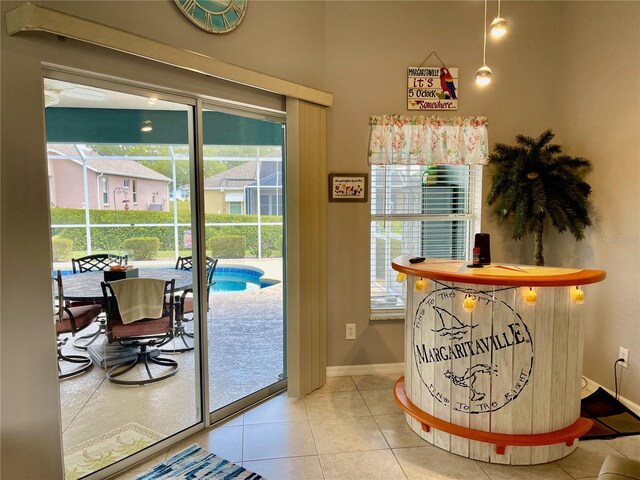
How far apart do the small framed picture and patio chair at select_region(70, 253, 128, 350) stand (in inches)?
65.0

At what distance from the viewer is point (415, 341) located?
250 cm

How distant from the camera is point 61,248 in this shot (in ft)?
6.65

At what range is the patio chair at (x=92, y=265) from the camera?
212 cm

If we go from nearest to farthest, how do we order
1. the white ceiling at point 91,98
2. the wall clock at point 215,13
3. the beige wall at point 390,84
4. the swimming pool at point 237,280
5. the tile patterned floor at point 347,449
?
the white ceiling at point 91,98, the tile patterned floor at point 347,449, the wall clock at point 215,13, the swimming pool at point 237,280, the beige wall at point 390,84

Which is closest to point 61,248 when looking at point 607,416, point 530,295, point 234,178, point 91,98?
point 91,98

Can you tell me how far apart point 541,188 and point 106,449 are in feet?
10.9

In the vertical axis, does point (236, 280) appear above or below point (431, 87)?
below

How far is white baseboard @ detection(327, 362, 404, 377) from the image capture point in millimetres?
3424

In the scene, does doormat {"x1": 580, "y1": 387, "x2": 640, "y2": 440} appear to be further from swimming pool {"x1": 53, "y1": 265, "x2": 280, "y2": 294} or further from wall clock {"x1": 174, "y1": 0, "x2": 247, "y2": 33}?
wall clock {"x1": 174, "y1": 0, "x2": 247, "y2": 33}

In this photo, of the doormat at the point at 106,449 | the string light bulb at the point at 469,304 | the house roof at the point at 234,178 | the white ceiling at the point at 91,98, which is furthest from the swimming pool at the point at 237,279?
the string light bulb at the point at 469,304

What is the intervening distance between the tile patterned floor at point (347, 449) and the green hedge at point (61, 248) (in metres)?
1.23

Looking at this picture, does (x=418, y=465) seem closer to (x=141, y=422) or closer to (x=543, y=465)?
(x=543, y=465)

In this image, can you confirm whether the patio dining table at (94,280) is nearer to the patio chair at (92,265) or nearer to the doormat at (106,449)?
the patio chair at (92,265)

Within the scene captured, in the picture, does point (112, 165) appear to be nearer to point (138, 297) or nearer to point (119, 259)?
point (119, 259)
